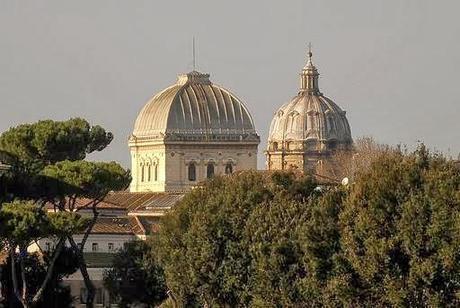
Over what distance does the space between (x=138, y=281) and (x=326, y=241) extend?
14470mm

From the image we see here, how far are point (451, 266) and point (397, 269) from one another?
2.04 meters

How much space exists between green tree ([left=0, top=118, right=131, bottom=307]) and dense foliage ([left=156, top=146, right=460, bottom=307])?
287cm

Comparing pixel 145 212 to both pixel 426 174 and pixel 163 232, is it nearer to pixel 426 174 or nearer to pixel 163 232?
pixel 163 232

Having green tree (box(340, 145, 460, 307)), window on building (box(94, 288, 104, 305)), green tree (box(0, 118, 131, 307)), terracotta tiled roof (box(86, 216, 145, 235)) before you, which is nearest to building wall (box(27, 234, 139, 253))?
terracotta tiled roof (box(86, 216, 145, 235))

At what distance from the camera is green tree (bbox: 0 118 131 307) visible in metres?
104

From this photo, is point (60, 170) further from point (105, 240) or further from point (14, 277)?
point (105, 240)

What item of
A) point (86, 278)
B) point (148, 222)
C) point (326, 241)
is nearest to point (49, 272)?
point (86, 278)

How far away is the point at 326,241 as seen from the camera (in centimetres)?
9250

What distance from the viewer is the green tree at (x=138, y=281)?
10525cm

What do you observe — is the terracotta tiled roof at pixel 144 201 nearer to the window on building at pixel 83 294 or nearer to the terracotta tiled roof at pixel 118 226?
the terracotta tiled roof at pixel 118 226

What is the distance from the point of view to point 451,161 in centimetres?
9288

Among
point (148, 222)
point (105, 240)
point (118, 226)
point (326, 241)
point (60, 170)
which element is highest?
point (60, 170)

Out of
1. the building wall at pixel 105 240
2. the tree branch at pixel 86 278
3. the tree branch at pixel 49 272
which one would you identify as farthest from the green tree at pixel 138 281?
the building wall at pixel 105 240

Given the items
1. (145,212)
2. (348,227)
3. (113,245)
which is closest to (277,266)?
(348,227)
